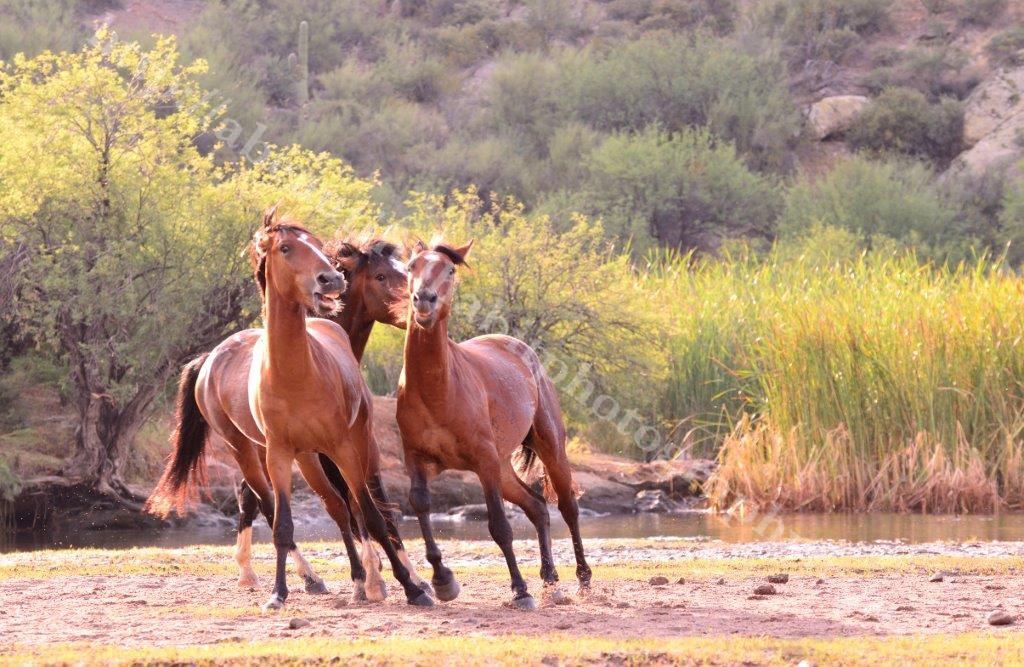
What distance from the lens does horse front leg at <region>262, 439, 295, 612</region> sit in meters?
8.30

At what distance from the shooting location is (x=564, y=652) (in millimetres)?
6625

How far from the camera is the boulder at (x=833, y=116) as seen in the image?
2121 inches

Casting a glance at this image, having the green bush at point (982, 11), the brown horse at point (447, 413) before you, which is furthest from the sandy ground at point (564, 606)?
the green bush at point (982, 11)

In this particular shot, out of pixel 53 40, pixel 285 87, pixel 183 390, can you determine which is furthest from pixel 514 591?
pixel 285 87

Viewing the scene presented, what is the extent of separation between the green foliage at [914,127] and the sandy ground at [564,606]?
1610 inches

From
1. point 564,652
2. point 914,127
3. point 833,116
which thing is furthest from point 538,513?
point 833,116

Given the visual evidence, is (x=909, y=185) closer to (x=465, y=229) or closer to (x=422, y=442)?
(x=465, y=229)

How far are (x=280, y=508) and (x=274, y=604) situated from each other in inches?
21.4

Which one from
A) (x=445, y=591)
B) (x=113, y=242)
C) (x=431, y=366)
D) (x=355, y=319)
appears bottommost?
(x=445, y=591)

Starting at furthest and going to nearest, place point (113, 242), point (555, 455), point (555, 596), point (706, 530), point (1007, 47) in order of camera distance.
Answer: point (1007, 47) < point (113, 242) < point (706, 530) < point (555, 455) < point (555, 596)

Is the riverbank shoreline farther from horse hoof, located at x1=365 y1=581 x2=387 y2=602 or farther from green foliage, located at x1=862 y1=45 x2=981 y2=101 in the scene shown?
green foliage, located at x1=862 y1=45 x2=981 y2=101

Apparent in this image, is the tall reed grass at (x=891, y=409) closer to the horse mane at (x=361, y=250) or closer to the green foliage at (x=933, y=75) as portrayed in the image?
the horse mane at (x=361, y=250)

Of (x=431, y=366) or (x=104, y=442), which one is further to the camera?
(x=104, y=442)

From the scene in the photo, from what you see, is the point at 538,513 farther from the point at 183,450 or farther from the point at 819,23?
the point at 819,23
